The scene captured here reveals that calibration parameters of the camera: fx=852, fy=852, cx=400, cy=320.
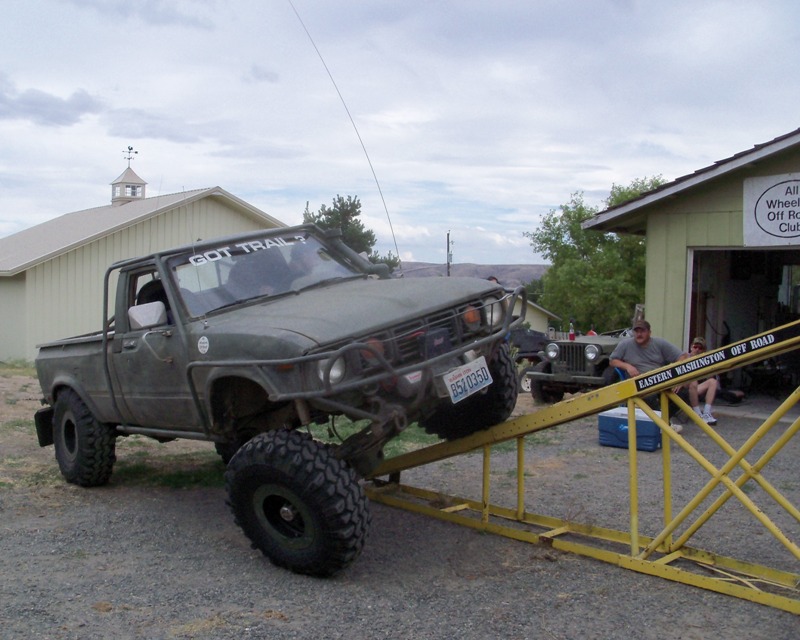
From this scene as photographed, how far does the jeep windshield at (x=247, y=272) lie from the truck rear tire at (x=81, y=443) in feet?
6.22

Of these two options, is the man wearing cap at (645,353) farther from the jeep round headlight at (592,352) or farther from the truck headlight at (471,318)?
the truck headlight at (471,318)

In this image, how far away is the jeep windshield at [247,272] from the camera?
5805mm

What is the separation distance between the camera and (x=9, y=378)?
Result: 16844mm

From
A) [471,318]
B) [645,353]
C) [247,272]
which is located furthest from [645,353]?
[247,272]

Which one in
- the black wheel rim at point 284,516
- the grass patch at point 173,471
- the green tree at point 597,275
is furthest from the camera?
the green tree at point 597,275

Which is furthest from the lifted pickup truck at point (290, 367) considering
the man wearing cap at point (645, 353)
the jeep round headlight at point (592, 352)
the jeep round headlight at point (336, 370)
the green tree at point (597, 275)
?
the green tree at point (597, 275)

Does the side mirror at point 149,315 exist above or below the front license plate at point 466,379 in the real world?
above

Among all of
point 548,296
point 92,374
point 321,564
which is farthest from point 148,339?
point 548,296

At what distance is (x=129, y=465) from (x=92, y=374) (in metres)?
1.87

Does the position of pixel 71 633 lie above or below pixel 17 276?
below

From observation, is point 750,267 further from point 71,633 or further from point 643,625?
point 71,633

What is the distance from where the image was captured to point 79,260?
79.9ft

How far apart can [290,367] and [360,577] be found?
134cm

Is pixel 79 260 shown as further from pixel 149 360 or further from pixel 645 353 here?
pixel 149 360
